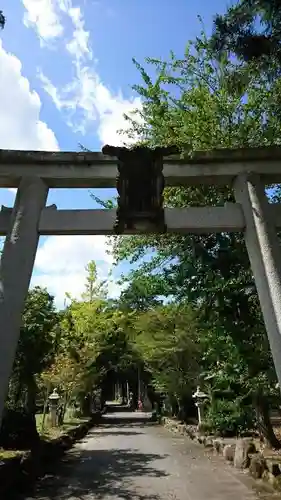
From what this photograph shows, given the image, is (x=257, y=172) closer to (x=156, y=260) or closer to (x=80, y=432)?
(x=156, y=260)

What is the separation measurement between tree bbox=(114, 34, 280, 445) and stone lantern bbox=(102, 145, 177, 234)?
8.97 feet

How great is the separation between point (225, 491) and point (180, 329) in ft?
37.2

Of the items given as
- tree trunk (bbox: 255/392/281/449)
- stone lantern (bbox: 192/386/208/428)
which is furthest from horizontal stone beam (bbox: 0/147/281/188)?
stone lantern (bbox: 192/386/208/428)

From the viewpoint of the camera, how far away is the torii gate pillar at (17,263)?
Answer: 593cm

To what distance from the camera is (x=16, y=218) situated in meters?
6.81

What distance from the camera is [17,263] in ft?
21.2

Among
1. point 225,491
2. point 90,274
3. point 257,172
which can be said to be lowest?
point 225,491

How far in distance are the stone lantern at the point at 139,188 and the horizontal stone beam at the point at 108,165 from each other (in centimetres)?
21

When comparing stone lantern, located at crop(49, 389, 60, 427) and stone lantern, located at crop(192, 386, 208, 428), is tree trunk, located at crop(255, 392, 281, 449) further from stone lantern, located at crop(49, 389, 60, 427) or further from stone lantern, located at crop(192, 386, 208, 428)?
stone lantern, located at crop(49, 389, 60, 427)

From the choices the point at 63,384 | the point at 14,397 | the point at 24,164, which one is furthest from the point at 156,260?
the point at 63,384

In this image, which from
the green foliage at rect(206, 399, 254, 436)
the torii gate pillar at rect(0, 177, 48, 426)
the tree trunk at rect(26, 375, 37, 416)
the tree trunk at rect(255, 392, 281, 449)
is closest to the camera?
the torii gate pillar at rect(0, 177, 48, 426)

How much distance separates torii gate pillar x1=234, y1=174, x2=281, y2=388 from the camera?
5.99 meters

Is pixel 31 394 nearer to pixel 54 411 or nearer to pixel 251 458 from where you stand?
pixel 54 411

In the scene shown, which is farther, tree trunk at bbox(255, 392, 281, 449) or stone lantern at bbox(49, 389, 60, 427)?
stone lantern at bbox(49, 389, 60, 427)
